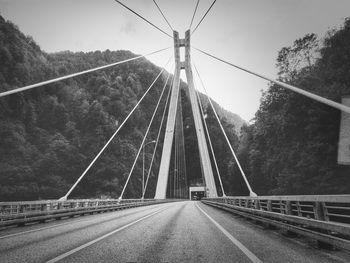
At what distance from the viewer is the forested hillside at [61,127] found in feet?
155

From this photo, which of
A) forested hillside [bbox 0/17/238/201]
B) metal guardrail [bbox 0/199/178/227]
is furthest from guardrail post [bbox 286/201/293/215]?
forested hillside [bbox 0/17/238/201]

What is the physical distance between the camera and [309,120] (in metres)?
29.6

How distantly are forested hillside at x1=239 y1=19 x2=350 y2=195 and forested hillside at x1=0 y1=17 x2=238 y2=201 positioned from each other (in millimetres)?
31824

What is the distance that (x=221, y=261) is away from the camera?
498cm

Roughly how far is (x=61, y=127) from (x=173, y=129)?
22.8 metres

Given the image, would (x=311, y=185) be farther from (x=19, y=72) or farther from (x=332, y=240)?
(x=19, y=72)

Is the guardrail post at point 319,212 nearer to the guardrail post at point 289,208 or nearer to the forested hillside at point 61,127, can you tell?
the guardrail post at point 289,208

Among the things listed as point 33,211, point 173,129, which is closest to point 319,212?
point 33,211

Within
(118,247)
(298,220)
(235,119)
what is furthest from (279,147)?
(235,119)

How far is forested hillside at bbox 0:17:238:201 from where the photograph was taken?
1863 inches

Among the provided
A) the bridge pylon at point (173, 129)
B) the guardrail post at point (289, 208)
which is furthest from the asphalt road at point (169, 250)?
the bridge pylon at point (173, 129)

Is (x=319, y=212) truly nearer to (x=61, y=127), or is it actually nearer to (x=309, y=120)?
(x=309, y=120)

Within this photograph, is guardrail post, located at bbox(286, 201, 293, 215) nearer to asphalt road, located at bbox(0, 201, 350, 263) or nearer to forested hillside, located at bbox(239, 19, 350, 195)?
asphalt road, located at bbox(0, 201, 350, 263)

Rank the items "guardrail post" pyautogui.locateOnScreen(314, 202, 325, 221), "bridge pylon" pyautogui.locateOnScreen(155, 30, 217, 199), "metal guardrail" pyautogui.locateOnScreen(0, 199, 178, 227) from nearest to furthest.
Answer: "guardrail post" pyautogui.locateOnScreen(314, 202, 325, 221) → "metal guardrail" pyautogui.locateOnScreen(0, 199, 178, 227) → "bridge pylon" pyautogui.locateOnScreen(155, 30, 217, 199)
